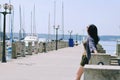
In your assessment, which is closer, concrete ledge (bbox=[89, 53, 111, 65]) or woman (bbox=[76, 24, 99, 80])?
woman (bbox=[76, 24, 99, 80])

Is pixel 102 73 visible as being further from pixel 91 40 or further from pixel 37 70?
pixel 37 70

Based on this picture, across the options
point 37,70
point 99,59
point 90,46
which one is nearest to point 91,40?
point 90,46

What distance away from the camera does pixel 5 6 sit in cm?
2620

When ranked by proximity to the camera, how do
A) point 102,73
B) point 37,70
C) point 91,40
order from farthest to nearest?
point 37,70
point 91,40
point 102,73

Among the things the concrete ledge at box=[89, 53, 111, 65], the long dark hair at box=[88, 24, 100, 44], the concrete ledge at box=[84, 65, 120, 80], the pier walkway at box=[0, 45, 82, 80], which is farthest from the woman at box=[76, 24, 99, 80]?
the pier walkway at box=[0, 45, 82, 80]

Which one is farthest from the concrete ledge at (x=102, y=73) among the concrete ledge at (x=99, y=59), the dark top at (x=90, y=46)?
the concrete ledge at (x=99, y=59)

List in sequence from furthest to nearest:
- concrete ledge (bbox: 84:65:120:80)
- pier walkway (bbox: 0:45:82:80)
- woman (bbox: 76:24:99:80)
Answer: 1. pier walkway (bbox: 0:45:82:80)
2. woman (bbox: 76:24:99:80)
3. concrete ledge (bbox: 84:65:120:80)

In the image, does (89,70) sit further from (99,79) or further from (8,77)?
(8,77)

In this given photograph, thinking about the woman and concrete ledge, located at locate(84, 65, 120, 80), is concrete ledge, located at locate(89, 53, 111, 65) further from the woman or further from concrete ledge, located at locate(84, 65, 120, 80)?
concrete ledge, located at locate(84, 65, 120, 80)

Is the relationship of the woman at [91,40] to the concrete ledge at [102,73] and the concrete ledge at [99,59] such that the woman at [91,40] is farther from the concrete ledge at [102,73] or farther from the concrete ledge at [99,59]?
the concrete ledge at [102,73]

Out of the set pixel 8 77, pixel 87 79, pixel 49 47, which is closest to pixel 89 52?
pixel 87 79

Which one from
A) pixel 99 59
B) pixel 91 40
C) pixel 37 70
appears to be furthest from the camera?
pixel 37 70

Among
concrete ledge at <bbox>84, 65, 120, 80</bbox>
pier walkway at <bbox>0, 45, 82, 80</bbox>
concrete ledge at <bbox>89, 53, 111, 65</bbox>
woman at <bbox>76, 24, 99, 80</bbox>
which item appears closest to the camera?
concrete ledge at <bbox>84, 65, 120, 80</bbox>

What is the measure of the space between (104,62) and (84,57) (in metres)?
1.71
